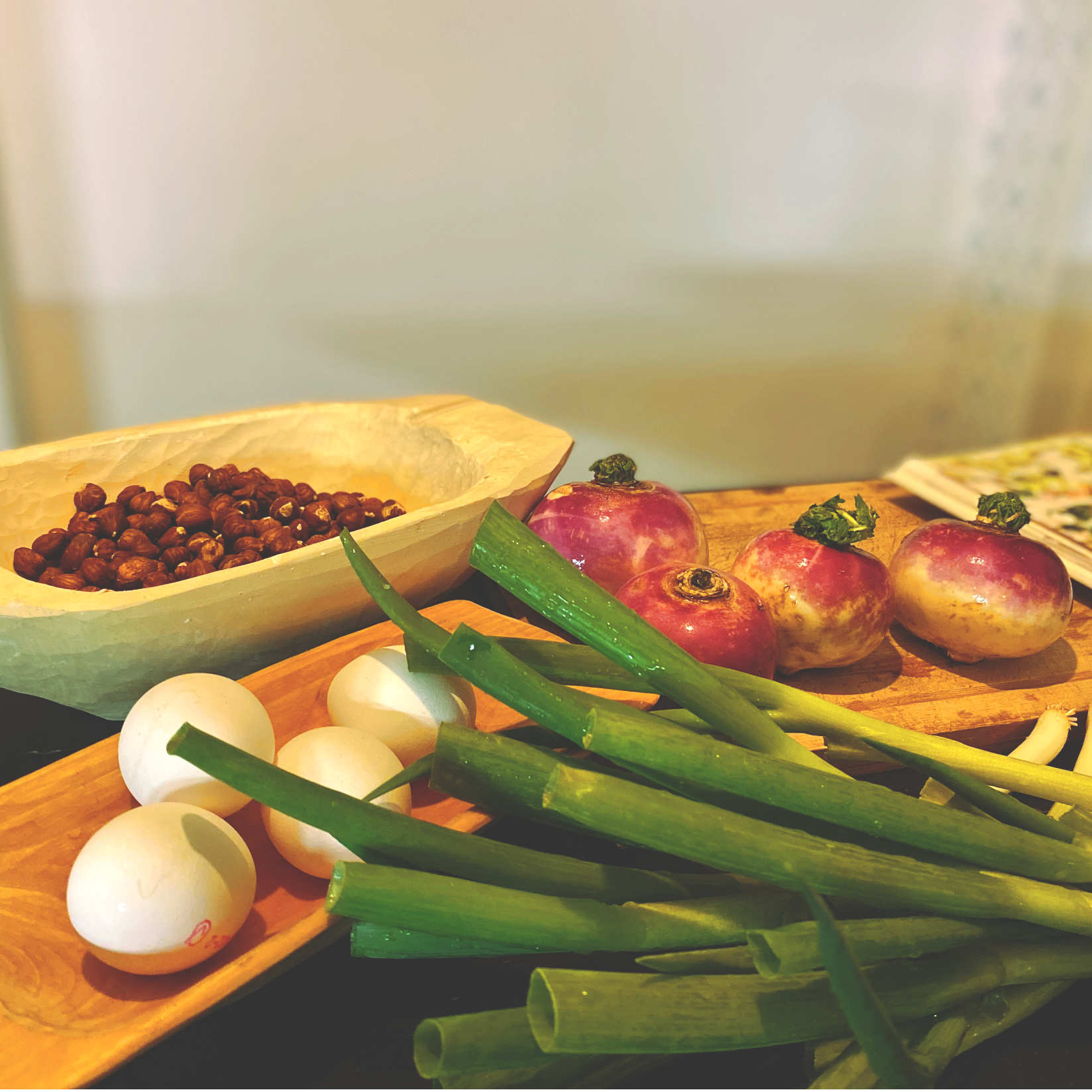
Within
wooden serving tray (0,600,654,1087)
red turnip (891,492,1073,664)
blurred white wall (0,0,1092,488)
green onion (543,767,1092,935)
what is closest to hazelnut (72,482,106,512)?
wooden serving tray (0,600,654,1087)

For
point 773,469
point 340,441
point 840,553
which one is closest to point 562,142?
point 773,469

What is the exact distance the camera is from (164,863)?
47cm

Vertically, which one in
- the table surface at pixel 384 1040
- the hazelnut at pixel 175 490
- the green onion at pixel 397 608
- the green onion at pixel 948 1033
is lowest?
the table surface at pixel 384 1040

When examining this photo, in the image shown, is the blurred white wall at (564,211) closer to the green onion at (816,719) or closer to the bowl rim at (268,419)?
the bowl rim at (268,419)

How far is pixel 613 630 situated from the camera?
0.50 m

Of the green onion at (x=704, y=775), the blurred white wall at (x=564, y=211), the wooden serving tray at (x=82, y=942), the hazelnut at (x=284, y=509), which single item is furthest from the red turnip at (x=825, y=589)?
the blurred white wall at (x=564, y=211)

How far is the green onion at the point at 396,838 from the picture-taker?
1.33 feet

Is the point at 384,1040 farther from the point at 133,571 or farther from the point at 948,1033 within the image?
the point at 133,571

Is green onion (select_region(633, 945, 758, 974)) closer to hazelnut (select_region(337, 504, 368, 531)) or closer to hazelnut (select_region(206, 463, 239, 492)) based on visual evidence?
hazelnut (select_region(337, 504, 368, 531))

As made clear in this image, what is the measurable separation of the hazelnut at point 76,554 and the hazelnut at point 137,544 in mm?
26

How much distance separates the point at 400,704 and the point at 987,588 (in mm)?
493

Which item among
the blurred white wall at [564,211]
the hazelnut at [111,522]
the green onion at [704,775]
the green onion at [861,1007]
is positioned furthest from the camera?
the blurred white wall at [564,211]

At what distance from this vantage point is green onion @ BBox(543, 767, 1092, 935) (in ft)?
1.39

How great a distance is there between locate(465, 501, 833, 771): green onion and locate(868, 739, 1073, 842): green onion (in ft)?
0.15
